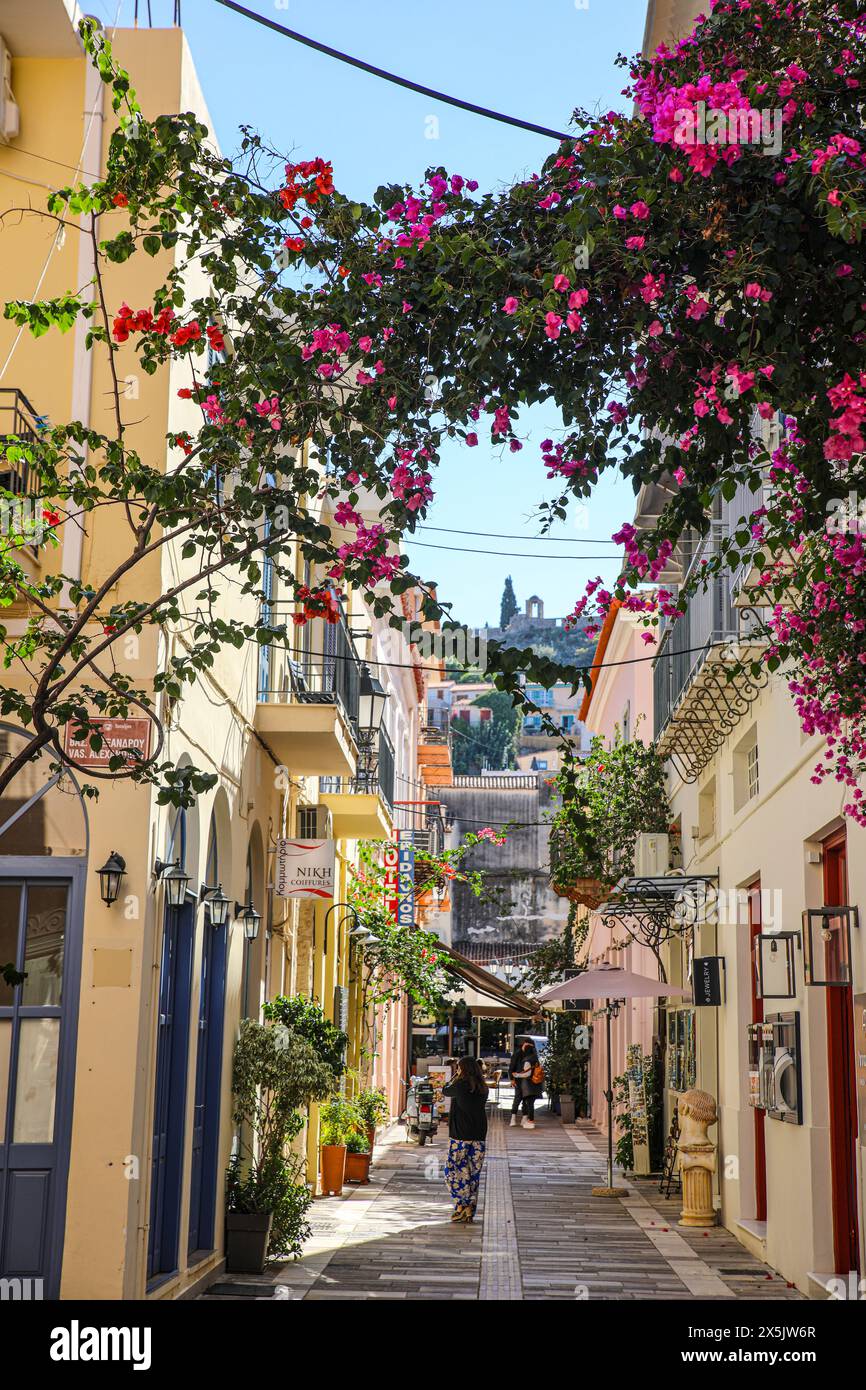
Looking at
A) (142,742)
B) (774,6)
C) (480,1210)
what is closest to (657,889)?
(480,1210)

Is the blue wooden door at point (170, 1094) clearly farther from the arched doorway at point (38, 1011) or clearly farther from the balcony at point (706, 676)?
the balcony at point (706, 676)

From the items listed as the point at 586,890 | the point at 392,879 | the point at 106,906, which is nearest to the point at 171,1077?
the point at 106,906

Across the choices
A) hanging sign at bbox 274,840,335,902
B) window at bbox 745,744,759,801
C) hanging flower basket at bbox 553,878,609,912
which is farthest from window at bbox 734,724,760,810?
hanging flower basket at bbox 553,878,609,912

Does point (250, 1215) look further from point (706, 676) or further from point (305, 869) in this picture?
point (706, 676)

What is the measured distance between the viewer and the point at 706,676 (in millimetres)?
13820

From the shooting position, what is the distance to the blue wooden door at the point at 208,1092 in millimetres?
11141

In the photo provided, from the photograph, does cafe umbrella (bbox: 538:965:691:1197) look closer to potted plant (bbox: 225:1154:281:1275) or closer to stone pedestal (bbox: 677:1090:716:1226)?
stone pedestal (bbox: 677:1090:716:1226)

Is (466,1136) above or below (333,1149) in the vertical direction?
above

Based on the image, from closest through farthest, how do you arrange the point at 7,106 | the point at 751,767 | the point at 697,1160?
the point at 7,106 < the point at 751,767 < the point at 697,1160

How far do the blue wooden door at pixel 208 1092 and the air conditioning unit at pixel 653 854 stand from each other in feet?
28.4

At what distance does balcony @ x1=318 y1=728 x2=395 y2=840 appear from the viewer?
18.5 meters

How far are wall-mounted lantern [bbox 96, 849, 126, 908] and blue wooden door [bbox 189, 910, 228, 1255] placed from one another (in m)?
2.35

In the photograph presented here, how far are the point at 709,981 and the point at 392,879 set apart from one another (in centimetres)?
932

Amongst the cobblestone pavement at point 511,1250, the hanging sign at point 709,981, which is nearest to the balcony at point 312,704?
the hanging sign at point 709,981
